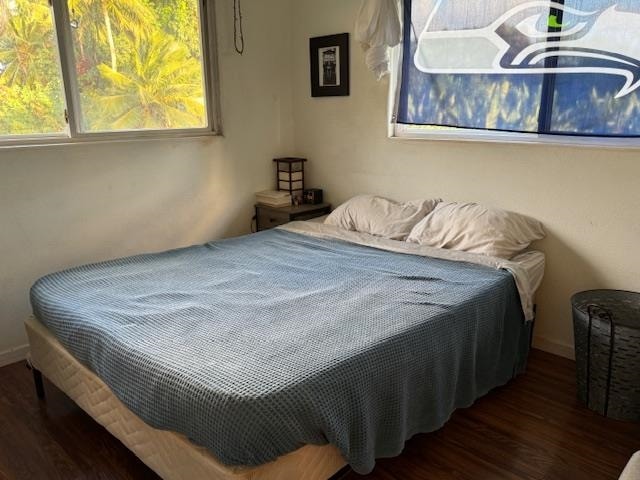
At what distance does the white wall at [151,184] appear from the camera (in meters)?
2.69

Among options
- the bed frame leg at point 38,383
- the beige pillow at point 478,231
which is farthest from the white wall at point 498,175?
the bed frame leg at point 38,383

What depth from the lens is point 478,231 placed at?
2.62m

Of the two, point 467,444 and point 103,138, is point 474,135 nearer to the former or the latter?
point 467,444

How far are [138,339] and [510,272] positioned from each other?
5.36 ft

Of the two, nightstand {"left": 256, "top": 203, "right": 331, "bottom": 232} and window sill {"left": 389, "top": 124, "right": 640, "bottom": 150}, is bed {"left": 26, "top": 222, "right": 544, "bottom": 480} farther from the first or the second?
nightstand {"left": 256, "top": 203, "right": 331, "bottom": 232}

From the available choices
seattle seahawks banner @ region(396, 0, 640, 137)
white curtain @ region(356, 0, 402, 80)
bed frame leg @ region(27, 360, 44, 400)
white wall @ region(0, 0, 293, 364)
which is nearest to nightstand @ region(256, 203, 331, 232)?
white wall @ region(0, 0, 293, 364)

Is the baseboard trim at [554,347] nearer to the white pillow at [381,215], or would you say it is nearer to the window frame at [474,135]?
the white pillow at [381,215]

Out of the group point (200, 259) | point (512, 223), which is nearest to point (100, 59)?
point (200, 259)

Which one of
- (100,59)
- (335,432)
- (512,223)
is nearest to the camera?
(335,432)

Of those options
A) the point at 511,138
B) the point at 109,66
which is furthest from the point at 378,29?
the point at 109,66

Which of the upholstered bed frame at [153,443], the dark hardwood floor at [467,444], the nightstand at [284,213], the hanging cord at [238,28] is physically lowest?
the dark hardwood floor at [467,444]

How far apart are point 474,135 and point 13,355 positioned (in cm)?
284

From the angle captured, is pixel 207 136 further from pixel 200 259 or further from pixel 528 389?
pixel 528 389

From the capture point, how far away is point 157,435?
164cm
